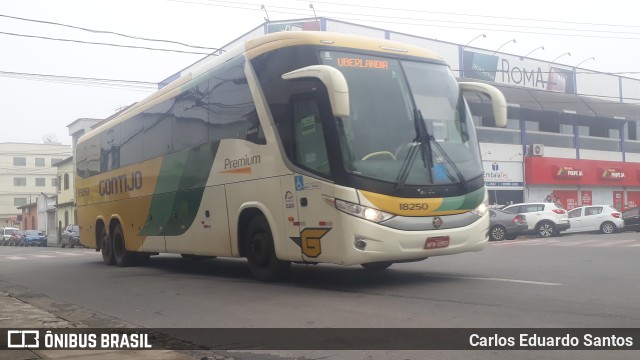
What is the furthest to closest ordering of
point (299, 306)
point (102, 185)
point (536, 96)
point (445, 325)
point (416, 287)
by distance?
point (536, 96) → point (102, 185) → point (416, 287) → point (299, 306) → point (445, 325)

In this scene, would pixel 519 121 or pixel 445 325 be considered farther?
pixel 519 121

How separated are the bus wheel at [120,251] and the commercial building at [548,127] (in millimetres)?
18520

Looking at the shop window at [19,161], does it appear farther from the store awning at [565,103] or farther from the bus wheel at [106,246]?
the bus wheel at [106,246]

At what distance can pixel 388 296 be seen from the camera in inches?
327

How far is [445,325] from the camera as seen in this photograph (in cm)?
632

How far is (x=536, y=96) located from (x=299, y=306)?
31780 mm

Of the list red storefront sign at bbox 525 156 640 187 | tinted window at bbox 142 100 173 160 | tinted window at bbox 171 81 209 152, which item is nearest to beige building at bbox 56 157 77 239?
red storefront sign at bbox 525 156 640 187

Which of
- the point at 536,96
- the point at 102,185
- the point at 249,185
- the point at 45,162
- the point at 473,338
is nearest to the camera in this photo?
the point at 473,338

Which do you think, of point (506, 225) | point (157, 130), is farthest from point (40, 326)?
point (506, 225)

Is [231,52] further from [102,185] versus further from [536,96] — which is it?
[536,96]

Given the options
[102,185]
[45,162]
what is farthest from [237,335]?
[45,162]

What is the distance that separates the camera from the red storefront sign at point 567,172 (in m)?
37.6

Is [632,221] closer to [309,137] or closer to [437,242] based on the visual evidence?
[437,242]

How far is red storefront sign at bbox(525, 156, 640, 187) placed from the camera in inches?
1443
